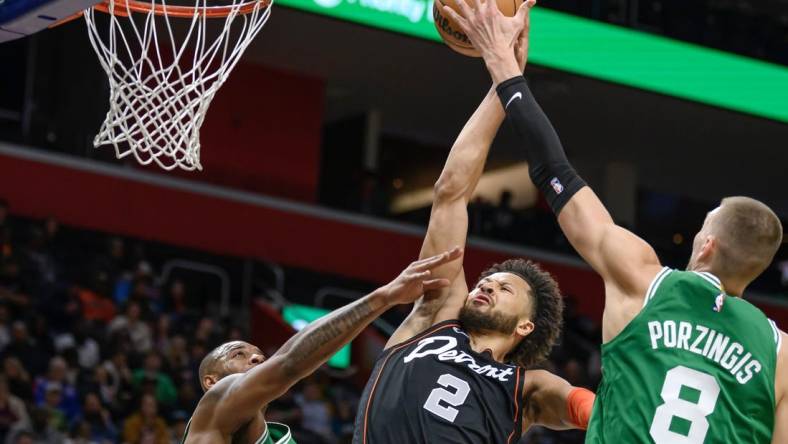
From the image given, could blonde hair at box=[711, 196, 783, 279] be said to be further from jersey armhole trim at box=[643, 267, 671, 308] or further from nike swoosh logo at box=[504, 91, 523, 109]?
nike swoosh logo at box=[504, 91, 523, 109]

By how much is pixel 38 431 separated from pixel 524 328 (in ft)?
19.7

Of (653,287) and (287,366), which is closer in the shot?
(653,287)

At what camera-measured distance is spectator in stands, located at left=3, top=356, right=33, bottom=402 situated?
1041cm

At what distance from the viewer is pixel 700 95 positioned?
605 inches

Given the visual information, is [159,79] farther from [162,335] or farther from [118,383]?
[162,335]

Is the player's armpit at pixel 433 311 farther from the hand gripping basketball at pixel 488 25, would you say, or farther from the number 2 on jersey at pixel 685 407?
the number 2 on jersey at pixel 685 407

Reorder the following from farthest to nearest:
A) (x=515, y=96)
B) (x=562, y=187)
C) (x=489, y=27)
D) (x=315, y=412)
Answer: (x=315, y=412) → (x=489, y=27) → (x=515, y=96) → (x=562, y=187)

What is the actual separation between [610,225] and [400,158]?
54.2 feet

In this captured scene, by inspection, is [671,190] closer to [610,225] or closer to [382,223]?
[382,223]

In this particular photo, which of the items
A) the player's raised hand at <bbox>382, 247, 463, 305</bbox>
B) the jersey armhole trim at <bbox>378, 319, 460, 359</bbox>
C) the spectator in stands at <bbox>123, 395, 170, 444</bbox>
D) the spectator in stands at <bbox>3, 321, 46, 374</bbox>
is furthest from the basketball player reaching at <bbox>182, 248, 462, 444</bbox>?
the spectator in stands at <bbox>3, 321, 46, 374</bbox>

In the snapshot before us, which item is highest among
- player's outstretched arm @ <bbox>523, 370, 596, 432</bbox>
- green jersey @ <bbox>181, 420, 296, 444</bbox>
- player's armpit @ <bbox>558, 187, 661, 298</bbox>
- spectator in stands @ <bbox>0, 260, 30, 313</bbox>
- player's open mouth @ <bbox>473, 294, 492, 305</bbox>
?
Answer: player's armpit @ <bbox>558, 187, 661, 298</bbox>

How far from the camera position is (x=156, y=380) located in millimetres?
11172

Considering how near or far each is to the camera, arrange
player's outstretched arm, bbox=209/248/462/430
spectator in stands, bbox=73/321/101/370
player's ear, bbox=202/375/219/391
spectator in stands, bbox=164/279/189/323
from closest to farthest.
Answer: player's outstretched arm, bbox=209/248/462/430
player's ear, bbox=202/375/219/391
spectator in stands, bbox=73/321/101/370
spectator in stands, bbox=164/279/189/323

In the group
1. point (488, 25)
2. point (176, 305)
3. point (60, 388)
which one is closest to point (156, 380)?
point (60, 388)
